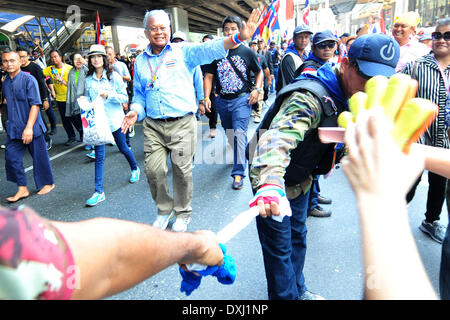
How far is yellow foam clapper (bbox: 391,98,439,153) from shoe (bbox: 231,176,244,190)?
11.0 ft

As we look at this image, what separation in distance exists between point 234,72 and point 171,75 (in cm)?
158

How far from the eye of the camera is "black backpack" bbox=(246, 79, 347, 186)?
1641 millimetres

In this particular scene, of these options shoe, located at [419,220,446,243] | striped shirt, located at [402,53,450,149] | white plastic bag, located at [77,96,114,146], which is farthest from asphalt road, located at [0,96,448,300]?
striped shirt, located at [402,53,450,149]

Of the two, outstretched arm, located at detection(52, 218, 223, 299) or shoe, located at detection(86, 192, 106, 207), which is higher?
outstretched arm, located at detection(52, 218, 223, 299)

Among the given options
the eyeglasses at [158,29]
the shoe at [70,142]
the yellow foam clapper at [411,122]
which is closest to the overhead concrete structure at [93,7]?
the shoe at [70,142]

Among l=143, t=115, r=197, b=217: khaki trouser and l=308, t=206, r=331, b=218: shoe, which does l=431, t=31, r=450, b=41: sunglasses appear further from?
l=143, t=115, r=197, b=217: khaki trouser

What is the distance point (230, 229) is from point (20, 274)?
1.05m

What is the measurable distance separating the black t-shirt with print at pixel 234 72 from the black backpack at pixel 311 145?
8.13 feet

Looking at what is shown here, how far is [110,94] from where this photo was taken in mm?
4020

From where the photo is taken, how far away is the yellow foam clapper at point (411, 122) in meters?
0.78

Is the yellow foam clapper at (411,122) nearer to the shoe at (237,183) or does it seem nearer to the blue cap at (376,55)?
the blue cap at (376,55)
